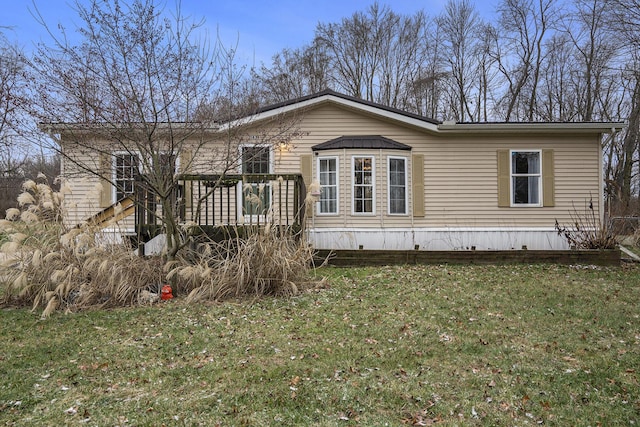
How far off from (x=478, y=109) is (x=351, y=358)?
73.0ft

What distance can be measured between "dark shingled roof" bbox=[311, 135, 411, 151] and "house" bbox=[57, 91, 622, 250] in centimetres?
3

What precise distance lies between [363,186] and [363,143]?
3.51 ft

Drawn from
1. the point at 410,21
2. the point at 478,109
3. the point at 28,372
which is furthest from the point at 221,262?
the point at 410,21

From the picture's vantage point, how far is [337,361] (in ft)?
11.2

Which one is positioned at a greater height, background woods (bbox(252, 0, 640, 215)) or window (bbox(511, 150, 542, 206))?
A: background woods (bbox(252, 0, 640, 215))

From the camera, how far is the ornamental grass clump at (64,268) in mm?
5148

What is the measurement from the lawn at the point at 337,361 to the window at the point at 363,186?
13.8ft

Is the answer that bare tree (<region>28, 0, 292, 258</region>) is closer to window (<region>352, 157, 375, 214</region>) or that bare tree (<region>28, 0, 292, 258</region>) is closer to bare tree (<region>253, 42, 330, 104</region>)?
window (<region>352, 157, 375, 214</region>)

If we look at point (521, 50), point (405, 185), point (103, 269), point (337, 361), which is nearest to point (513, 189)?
point (405, 185)

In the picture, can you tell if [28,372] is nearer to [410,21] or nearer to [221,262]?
[221,262]

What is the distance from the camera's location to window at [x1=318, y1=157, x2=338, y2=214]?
9.76m

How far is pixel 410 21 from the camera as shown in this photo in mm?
23562

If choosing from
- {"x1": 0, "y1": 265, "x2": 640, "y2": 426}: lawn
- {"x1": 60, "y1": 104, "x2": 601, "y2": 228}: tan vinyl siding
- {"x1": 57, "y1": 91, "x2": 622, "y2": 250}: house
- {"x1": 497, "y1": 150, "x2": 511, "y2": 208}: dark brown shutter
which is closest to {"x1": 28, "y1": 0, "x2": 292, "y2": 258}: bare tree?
{"x1": 0, "y1": 265, "x2": 640, "y2": 426}: lawn

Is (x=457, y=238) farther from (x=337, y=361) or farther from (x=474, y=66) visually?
(x=474, y=66)
